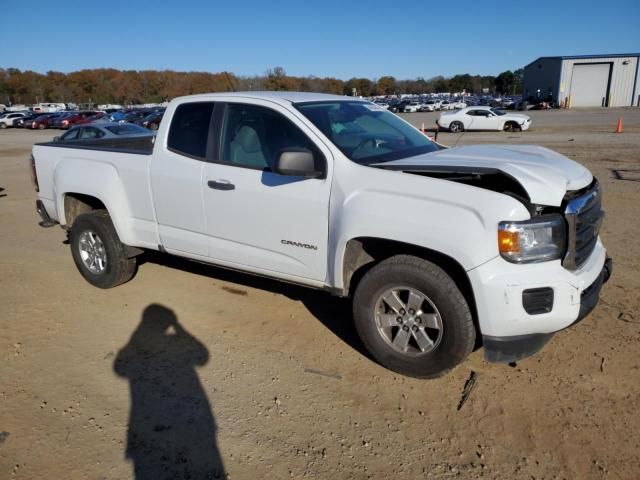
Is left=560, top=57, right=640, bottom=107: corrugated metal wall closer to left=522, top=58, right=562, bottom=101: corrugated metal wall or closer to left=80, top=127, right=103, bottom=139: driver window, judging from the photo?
left=522, top=58, right=562, bottom=101: corrugated metal wall

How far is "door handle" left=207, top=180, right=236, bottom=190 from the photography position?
13.2 ft

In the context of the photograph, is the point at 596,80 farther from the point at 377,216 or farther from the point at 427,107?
the point at 377,216

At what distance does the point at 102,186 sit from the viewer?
4.93m

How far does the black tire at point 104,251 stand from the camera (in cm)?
507

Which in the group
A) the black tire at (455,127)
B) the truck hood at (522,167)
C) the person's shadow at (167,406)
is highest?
the truck hood at (522,167)

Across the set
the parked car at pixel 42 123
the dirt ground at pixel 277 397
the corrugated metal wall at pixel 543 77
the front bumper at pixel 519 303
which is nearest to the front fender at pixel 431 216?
the front bumper at pixel 519 303

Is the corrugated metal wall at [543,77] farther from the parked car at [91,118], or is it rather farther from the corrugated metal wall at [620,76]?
the parked car at [91,118]

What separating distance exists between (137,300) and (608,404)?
4143 mm

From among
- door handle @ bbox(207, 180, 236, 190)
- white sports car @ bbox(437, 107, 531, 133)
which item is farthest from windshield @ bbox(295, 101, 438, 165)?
white sports car @ bbox(437, 107, 531, 133)

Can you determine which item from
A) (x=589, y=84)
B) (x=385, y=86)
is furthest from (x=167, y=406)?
(x=385, y=86)

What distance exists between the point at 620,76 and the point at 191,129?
70355 millimetres

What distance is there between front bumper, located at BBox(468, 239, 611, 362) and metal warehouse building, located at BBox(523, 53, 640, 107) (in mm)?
65568

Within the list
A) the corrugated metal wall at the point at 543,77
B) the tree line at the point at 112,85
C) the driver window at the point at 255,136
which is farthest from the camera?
the tree line at the point at 112,85

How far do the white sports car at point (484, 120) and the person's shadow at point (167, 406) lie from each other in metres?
25.2
